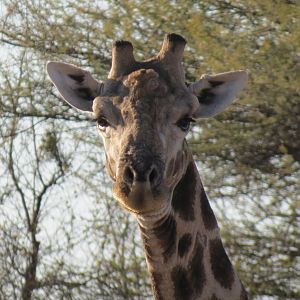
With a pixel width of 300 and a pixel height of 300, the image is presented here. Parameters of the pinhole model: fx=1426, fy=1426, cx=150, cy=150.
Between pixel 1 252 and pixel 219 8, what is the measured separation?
375 cm

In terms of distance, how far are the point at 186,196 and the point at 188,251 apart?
0.34 m

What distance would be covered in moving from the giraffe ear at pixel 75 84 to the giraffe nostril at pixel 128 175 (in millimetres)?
1210

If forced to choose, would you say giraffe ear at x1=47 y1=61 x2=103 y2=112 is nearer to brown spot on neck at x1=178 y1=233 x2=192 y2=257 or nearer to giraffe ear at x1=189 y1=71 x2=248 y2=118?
giraffe ear at x1=189 y1=71 x2=248 y2=118

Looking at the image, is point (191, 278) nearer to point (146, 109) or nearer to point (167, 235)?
point (167, 235)

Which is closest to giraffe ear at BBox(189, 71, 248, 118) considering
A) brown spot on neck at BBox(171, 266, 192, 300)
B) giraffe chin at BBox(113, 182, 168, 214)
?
brown spot on neck at BBox(171, 266, 192, 300)

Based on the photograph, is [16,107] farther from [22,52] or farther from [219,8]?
[219,8]

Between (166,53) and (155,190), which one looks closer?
(155,190)

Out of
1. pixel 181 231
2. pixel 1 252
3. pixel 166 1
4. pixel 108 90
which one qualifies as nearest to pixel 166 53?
pixel 108 90

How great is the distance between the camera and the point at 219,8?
627 inches

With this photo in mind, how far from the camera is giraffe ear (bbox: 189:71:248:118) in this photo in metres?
8.75

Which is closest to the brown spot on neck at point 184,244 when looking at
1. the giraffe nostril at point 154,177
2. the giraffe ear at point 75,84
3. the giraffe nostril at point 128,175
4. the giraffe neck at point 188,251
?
the giraffe neck at point 188,251

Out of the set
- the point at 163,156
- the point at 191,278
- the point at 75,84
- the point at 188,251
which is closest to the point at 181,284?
the point at 191,278

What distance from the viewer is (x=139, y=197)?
7.56 metres

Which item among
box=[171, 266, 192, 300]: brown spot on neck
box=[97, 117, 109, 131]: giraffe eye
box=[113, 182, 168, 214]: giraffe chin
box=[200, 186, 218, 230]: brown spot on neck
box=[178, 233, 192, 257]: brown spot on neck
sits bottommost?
box=[171, 266, 192, 300]: brown spot on neck
